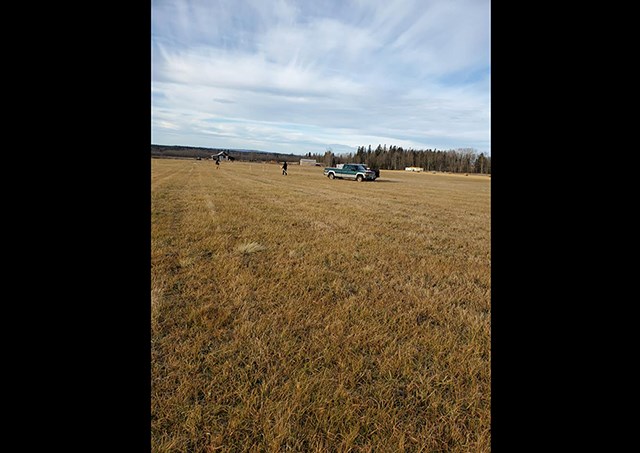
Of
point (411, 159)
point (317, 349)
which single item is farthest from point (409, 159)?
point (317, 349)

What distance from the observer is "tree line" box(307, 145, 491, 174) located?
87.5 m

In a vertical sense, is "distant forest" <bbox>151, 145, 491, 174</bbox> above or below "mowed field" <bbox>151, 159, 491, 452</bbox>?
above

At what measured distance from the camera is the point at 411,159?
104438 mm

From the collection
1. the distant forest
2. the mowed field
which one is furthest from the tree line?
A: the mowed field

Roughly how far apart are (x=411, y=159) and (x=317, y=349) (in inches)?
4250

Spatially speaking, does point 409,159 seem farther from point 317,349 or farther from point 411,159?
point 317,349

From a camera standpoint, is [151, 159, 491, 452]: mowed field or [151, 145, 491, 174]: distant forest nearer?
[151, 159, 491, 452]: mowed field

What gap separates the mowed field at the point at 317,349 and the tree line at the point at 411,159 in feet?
271

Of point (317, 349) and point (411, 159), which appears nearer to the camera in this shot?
point (317, 349)

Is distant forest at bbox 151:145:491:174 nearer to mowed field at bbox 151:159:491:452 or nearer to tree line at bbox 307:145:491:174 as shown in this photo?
tree line at bbox 307:145:491:174

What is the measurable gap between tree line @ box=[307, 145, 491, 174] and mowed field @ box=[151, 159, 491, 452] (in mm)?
82493
